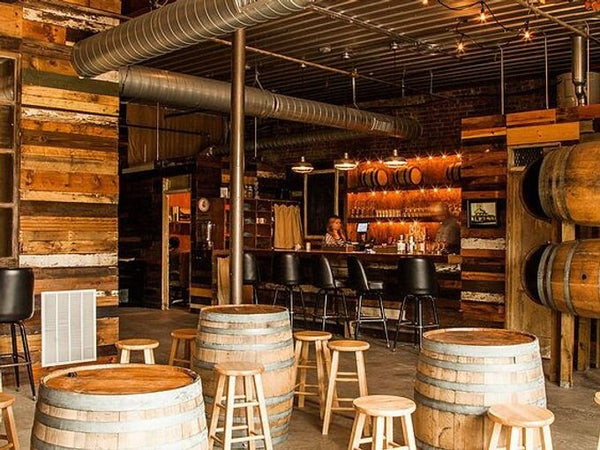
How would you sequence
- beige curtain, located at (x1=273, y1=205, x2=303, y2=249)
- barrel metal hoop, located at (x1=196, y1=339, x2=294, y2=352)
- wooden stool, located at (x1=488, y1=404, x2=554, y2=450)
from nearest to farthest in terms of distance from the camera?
wooden stool, located at (x1=488, y1=404, x2=554, y2=450)
barrel metal hoop, located at (x1=196, y1=339, x2=294, y2=352)
beige curtain, located at (x1=273, y1=205, x2=303, y2=249)

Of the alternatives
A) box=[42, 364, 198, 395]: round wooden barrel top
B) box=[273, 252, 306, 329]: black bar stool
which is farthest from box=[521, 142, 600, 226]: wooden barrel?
box=[42, 364, 198, 395]: round wooden barrel top

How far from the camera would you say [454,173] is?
10531mm

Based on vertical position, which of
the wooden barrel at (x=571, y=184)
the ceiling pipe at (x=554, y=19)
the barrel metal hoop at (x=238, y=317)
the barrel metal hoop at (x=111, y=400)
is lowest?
the barrel metal hoop at (x=111, y=400)

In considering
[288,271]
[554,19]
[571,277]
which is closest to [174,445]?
[571,277]

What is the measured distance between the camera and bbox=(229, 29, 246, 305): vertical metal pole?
5.95 metres

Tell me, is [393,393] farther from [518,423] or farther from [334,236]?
[334,236]

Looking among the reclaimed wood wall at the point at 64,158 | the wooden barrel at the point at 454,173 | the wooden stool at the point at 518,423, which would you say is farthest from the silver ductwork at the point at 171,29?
the wooden barrel at the point at 454,173

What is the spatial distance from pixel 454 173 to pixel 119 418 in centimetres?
907

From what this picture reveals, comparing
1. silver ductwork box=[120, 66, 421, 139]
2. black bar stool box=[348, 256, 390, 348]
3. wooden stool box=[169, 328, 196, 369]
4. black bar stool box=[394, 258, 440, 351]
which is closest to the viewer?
wooden stool box=[169, 328, 196, 369]

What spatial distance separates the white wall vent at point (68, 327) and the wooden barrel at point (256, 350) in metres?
2.29

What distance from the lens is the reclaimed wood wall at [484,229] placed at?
22.3ft

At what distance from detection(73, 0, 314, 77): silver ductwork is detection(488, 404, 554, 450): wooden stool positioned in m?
2.61

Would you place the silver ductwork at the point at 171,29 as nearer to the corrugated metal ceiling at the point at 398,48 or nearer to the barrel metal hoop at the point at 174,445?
the corrugated metal ceiling at the point at 398,48

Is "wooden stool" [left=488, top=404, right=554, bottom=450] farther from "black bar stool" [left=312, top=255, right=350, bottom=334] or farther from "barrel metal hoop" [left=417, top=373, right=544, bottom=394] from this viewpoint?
"black bar stool" [left=312, top=255, right=350, bottom=334]
